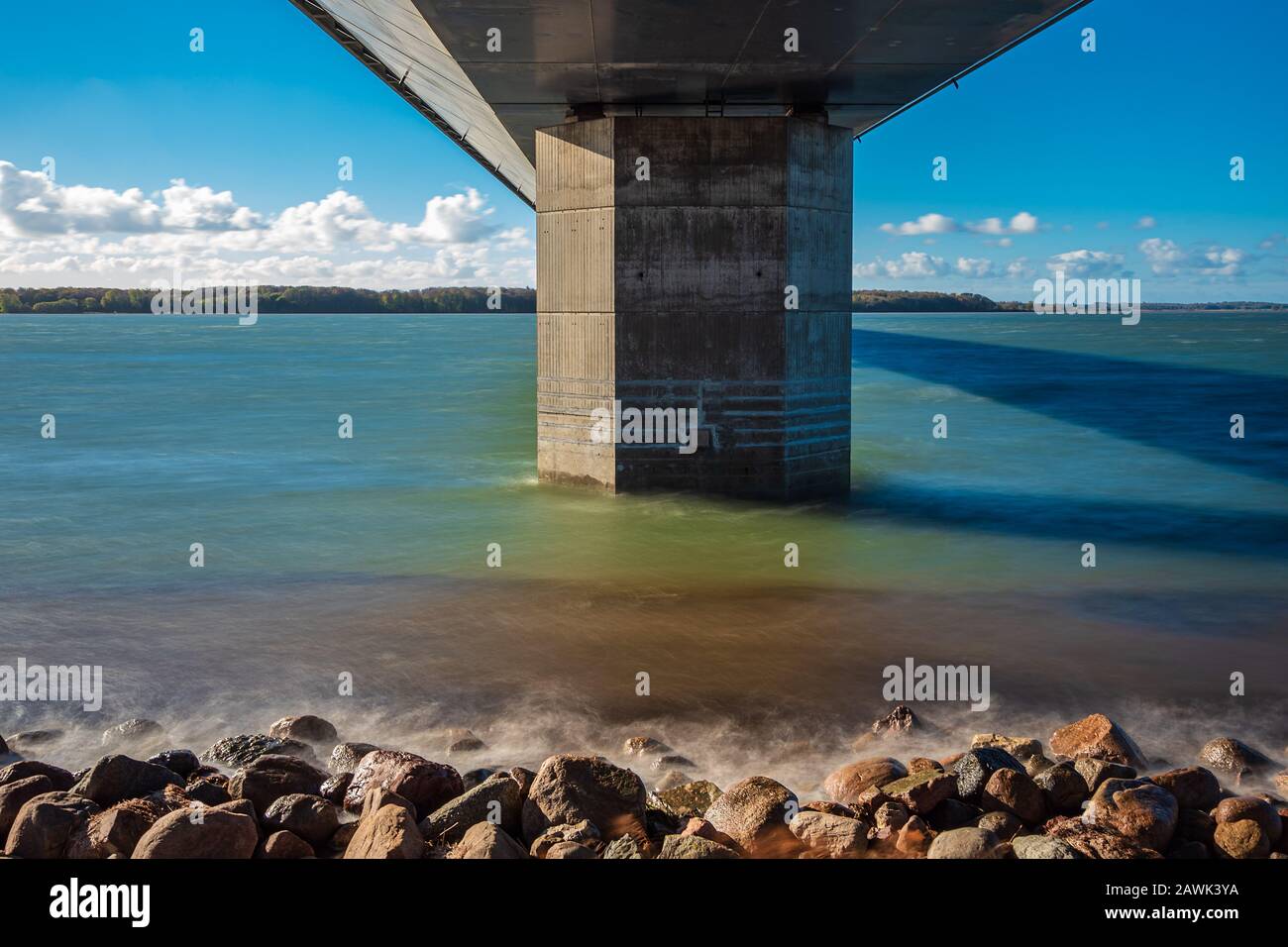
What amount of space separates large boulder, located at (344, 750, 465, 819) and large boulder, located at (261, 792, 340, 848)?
0.39m

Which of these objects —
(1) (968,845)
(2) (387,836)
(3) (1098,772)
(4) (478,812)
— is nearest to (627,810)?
(4) (478,812)

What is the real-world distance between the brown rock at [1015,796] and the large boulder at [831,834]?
2.57 feet

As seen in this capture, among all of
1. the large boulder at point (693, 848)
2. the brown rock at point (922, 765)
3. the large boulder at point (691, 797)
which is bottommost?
the large boulder at point (691, 797)

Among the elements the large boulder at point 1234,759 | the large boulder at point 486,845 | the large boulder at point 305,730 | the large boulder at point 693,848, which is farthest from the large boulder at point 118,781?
the large boulder at point 1234,759

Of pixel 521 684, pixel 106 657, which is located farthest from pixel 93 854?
pixel 106 657

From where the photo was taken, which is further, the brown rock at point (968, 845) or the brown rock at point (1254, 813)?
the brown rock at point (1254, 813)

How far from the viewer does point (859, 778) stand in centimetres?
679

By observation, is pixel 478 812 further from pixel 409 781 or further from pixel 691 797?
pixel 691 797

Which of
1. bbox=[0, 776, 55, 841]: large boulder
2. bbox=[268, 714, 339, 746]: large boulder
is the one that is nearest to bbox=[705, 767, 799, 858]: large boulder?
bbox=[268, 714, 339, 746]: large boulder

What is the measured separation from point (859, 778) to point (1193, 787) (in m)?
1.85

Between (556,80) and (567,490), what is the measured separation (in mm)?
5778

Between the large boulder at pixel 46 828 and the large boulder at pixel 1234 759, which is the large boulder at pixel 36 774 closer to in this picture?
the large boulder at pixel 46 828

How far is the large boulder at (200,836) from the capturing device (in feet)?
18.5
